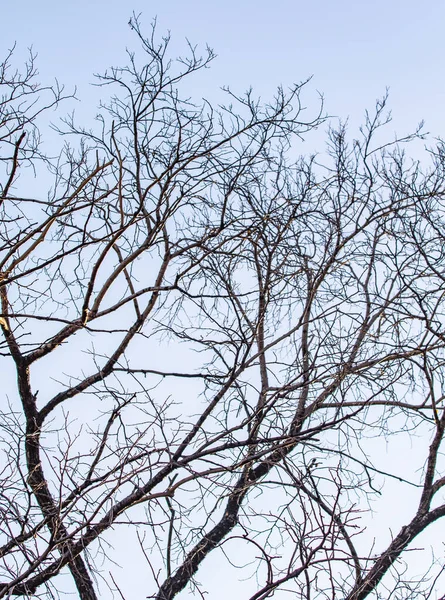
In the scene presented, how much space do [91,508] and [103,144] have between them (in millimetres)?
3237

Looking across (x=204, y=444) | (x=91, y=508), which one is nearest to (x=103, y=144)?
(x=204, y=444)

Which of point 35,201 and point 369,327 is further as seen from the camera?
point 369,327

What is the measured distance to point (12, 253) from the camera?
4.28 m

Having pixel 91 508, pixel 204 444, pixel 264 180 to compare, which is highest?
pixel 264 180

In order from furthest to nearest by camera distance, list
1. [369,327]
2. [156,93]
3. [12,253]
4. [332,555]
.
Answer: [369,327] → [156,93] → [12,253] → [332,555]

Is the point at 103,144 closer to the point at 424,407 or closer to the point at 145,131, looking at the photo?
the point at 145,131

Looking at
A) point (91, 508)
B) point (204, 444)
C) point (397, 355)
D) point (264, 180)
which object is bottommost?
point (91, 508)

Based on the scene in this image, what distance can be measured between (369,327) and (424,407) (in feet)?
3.12

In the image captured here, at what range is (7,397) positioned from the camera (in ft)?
15.3

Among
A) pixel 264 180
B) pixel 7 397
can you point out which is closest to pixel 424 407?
pixel 264 180

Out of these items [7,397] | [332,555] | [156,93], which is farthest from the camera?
[156,93]

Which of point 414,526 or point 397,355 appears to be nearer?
point 397,355

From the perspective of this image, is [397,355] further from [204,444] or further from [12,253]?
[12,253]

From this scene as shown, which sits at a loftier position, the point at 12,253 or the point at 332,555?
the point at 12,253
